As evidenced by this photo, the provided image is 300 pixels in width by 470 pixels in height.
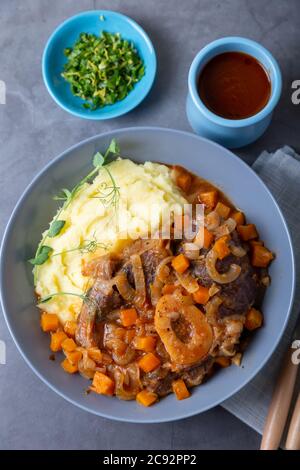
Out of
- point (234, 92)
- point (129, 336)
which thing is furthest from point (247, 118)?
point (129, 336)

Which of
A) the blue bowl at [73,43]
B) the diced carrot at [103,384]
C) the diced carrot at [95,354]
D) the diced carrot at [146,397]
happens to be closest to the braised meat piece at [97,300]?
the diced carrot at [95,354]

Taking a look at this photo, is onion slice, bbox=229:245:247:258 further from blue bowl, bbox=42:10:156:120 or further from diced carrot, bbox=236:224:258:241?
blue bowl, bbox=42:10:156:120

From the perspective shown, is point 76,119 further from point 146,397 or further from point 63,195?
point 146,397

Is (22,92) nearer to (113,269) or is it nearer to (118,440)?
(113,269)

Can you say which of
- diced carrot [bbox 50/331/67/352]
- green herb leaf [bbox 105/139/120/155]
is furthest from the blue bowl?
diced carrot [bbox 50/331/67/352]

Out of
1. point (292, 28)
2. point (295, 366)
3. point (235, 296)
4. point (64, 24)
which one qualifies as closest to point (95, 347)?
point (235, 296)
